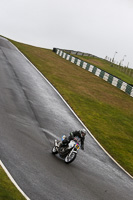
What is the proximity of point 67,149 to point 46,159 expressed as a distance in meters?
1.12

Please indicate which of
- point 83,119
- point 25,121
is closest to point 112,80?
point 83,119

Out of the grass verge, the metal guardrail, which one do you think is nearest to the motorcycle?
the grass verge

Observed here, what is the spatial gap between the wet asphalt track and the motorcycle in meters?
0.28

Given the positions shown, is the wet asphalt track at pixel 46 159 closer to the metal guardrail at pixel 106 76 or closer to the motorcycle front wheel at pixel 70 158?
the motorcycle front wheel at pixel 70 158

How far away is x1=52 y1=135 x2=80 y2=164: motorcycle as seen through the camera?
14.7 metres

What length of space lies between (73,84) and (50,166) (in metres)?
23.8

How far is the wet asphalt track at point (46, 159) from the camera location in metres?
11.8

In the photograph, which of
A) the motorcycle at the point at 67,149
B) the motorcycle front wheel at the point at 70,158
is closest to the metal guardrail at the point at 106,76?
the motorcycle at the point at 67,149

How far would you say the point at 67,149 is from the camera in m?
14.8

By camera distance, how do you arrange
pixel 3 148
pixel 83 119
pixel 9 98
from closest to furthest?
pixel 3 148
pixel 9 98
pixel 83 119

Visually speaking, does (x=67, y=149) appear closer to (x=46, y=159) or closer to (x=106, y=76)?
(x=46, y=159)

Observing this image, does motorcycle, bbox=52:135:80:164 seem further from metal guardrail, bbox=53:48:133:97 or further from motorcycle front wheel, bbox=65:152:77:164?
metal guardrail, bbox=53:48:133:97

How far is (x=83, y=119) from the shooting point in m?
25.0

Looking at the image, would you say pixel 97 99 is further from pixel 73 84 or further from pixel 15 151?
pixel 15 151
